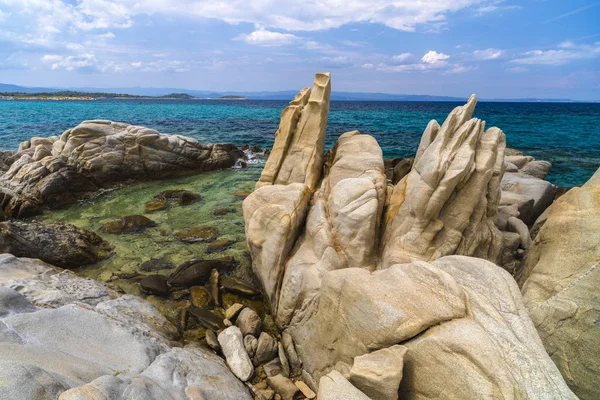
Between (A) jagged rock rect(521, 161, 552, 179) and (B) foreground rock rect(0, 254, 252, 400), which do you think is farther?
(A) jagged rock rect(521, 161, 552, 179)

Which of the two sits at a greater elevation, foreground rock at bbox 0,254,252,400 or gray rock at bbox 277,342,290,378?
foreground rock at bbox 0,254,252,400

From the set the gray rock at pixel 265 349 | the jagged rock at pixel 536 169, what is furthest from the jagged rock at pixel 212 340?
the jagged rock at pixel 536 169

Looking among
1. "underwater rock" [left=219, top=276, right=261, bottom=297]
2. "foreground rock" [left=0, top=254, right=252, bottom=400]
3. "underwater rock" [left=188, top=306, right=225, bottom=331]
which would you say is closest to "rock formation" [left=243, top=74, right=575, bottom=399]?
"underwater rock" [left=219, top=276, right=261, bottom=297]

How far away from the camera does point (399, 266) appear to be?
7480 mm

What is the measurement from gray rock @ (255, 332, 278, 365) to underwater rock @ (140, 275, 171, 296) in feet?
14.1

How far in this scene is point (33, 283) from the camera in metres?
9.23

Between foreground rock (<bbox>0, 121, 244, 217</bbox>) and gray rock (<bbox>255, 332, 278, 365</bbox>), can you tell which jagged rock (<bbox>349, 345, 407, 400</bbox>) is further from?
foreground rock (<bbox>0, 121, 244, 217</bbox>)

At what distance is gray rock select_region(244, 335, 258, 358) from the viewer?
31.1ft

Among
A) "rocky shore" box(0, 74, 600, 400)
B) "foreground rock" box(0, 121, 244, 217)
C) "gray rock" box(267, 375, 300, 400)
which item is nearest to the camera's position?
"rocky shore" box(0, 74, 600, 400)

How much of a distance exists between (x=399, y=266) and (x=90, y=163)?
77.3 feet

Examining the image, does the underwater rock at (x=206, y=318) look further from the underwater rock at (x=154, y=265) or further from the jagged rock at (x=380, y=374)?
the jagged rock at (x=380, y=374)

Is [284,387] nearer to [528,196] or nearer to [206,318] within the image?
[206,318]

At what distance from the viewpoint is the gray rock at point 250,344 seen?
374 inches

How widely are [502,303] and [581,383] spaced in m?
2.23
